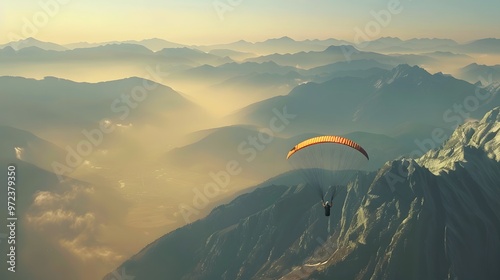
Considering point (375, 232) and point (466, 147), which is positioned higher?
point (466, 147)

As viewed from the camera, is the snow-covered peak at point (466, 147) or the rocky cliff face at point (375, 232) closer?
the rocky cliff face at point (375, 232)

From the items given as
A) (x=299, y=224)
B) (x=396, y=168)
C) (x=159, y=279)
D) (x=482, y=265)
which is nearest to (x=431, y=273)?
(x=482, y=265)

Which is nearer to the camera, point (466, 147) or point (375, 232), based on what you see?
point (375, 232)

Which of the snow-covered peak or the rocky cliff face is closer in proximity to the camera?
the rocky cliff face
